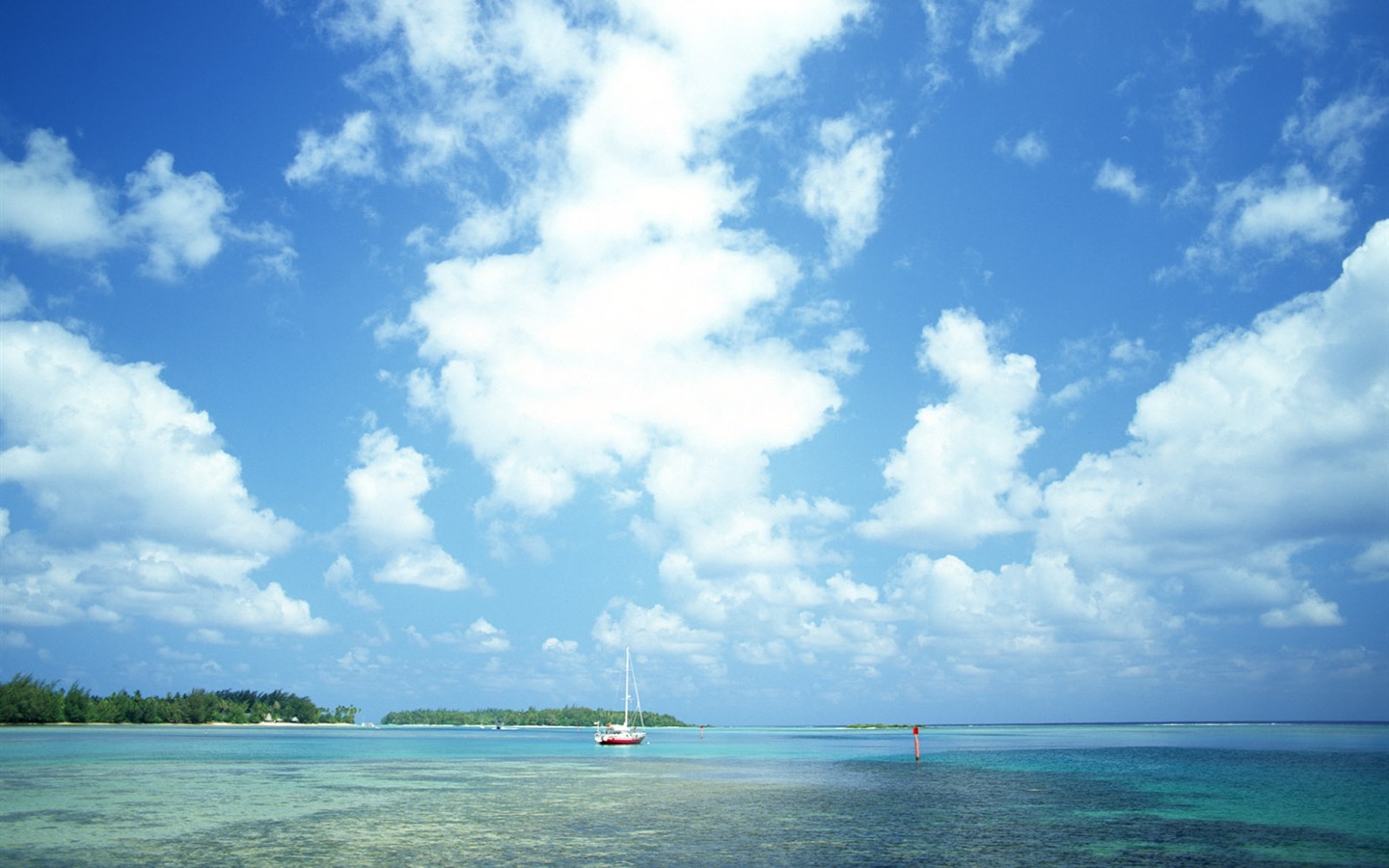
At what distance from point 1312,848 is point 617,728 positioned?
11601cm

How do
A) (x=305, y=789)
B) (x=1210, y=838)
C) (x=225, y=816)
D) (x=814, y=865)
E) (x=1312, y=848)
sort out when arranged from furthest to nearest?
(x=305, y=789) → (x=225, y=816) → (x=1210, y=838) → (x=1312, y=848) → (x=814, y=865)

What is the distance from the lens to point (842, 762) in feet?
313

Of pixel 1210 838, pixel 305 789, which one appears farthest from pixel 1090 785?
pixel 305 789

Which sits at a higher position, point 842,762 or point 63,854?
point 63,854

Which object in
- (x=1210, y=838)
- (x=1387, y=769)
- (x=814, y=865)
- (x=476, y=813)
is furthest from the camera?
(x=1387, y=769)

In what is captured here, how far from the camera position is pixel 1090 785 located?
62.5 meters

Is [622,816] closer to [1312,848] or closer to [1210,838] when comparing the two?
[1210,838]

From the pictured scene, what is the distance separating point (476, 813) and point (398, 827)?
21.3ft

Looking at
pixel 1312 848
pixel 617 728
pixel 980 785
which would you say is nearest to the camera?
pixel 1312 848

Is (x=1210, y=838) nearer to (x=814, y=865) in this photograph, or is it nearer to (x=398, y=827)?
(x=814, y=865)

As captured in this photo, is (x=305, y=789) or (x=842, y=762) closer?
(x=305, y=789)

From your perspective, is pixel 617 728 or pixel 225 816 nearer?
pixel 225 816

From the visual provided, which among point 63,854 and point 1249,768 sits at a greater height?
point 63,854

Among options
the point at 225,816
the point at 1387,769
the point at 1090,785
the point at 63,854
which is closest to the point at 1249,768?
the point at 1387,769
